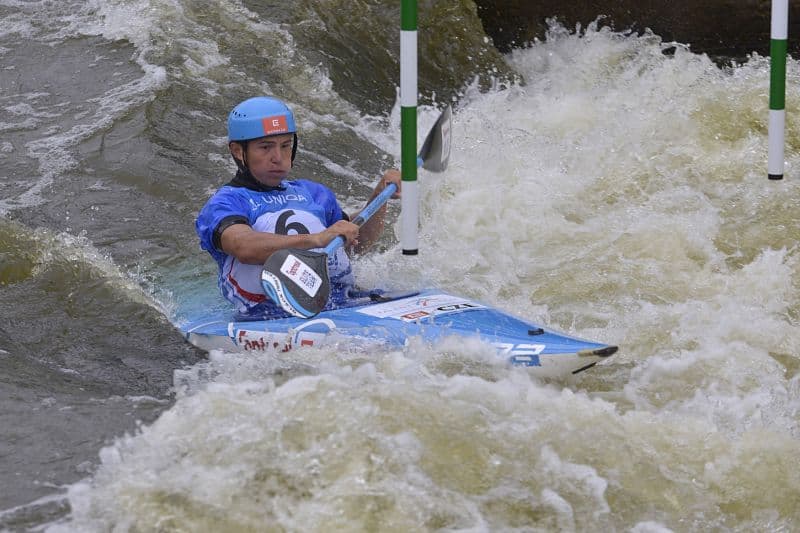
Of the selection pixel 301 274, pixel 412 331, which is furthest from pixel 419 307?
pixel 301 274

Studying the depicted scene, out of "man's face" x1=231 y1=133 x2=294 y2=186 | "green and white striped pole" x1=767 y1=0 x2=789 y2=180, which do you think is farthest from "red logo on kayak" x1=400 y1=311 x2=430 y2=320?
"green and white striped pole" x1=767 y1=0 x2=789 y2=180

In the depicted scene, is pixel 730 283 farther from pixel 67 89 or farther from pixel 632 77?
pixel 67 89

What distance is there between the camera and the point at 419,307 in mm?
4371

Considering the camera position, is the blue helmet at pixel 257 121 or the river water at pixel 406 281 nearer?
the river water at pixel 406 281

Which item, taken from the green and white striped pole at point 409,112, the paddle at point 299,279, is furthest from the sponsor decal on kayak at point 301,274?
the green and white striped pole at point 409,112

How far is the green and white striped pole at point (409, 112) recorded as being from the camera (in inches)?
177

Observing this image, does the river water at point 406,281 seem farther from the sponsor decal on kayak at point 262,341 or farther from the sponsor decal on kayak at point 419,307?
the sponsor decal on kayak at point 419,307

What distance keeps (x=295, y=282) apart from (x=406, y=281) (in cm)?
116

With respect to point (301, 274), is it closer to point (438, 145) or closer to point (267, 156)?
point (267, 156)

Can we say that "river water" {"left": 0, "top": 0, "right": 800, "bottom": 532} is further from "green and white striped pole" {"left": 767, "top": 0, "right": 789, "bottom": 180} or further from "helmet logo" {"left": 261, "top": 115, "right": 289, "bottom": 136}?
"helmet logo" {"left": 261, "top": 115, "right": 289, "bottom": 136}

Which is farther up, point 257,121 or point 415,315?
point 257,121

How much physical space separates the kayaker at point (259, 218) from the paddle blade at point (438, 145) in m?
0.68

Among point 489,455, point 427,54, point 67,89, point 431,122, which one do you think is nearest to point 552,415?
point 489,455

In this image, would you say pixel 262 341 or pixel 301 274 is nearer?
pixel 301 274
